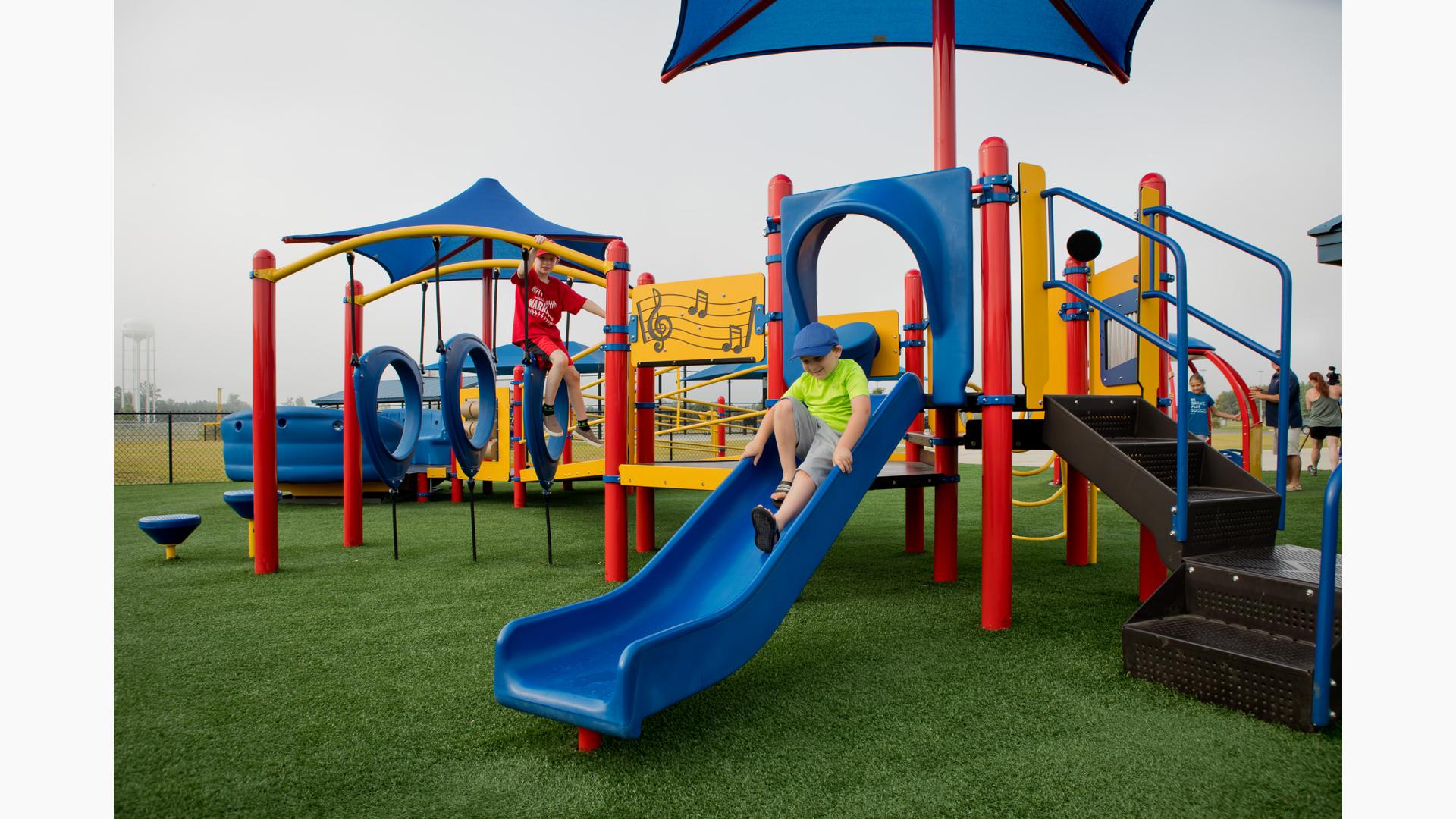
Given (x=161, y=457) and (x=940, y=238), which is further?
(x=161, y=457)

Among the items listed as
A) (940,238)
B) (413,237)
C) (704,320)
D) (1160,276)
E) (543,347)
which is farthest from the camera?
(704,320)

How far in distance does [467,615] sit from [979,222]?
12.0ft

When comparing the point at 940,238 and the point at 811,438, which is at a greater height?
the point at 940,238

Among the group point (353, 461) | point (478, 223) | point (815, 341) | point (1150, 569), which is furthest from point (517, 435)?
point (1150, 569)

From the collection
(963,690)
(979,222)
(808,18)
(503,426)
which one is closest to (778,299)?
(979,222)

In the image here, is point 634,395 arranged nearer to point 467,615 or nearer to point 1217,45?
point 467,615

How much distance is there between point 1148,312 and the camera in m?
5.02


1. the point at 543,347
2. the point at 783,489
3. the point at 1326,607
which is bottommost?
the point at 1326,607

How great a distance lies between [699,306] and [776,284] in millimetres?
1364

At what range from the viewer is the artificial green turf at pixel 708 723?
215cm

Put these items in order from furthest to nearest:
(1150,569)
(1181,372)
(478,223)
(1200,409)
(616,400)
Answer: (478,223), (1200,409), (616,400), (1150,569), (1181,372)

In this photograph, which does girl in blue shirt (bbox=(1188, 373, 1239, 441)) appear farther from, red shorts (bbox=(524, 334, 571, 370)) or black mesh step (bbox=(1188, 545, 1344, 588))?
red shorts (bbox=(524, 334, 571, 370))

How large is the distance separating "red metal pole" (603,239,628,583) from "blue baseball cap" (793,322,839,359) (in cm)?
160

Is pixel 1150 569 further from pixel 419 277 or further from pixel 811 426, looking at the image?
pixel 419 277
